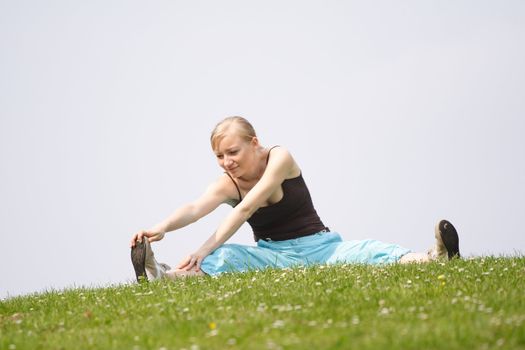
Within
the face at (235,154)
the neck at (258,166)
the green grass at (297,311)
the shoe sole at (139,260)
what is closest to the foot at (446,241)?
the green grass at (297,311)

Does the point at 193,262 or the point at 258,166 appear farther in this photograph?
the point at 258,166

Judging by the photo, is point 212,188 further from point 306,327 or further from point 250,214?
point 306,327

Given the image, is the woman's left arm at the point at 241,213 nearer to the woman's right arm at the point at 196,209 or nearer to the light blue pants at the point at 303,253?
the light blue pants at the point at 303,253

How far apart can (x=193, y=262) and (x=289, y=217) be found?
5.95ft

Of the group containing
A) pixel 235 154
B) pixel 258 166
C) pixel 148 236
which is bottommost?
pixel 148 236

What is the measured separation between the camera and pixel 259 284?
9219 mm

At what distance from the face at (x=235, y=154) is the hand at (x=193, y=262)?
4.33 feet

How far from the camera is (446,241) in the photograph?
10.9 m

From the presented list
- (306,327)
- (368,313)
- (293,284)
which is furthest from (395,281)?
(306,327)

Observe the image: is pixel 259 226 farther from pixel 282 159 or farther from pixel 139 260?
pixel 139 260

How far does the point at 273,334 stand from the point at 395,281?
116 inches

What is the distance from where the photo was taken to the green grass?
20.2 ft

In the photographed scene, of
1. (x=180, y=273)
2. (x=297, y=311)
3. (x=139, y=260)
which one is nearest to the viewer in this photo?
(x=297, y=311)

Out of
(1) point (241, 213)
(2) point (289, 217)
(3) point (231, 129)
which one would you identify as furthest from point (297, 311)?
(2) point (289, 217)
